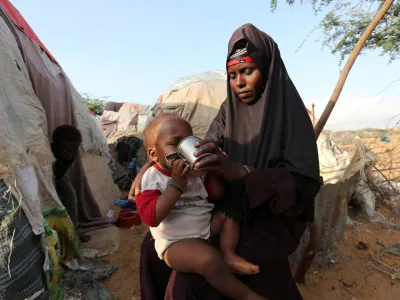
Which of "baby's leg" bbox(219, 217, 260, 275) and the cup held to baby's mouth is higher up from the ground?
the cup held to baby's mouth

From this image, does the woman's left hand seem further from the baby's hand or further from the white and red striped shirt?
the white and red striped shirt

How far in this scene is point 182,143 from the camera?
46.2 inches

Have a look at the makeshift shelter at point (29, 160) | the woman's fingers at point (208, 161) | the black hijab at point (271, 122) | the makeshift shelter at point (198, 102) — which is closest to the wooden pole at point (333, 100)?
the black hijab at point (271, 122)

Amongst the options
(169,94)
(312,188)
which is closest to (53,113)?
(312,188)

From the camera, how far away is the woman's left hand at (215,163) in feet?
3.71

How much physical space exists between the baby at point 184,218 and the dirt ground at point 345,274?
5.07ft

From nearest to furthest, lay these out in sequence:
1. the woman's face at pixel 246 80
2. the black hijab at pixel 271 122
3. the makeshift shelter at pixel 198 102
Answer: the black hijab at pixel 271 122, the woman's face at pixel 246 80, the makeshift shelter at pixel 198 102

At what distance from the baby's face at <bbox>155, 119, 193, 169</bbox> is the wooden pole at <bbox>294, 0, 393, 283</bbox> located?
185 cm

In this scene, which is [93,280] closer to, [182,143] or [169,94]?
[182,143]

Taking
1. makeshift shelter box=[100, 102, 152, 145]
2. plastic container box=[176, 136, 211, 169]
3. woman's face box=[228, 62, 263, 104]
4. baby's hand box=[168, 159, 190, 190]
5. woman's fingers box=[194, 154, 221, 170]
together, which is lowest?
makeshift shelter box=[100, 102, 152, 145]

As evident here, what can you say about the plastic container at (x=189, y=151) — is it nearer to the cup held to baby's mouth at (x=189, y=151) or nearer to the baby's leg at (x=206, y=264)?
the cup held to baby's mouth at (x=189, y=151)

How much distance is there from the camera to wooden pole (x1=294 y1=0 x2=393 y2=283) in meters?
2.58

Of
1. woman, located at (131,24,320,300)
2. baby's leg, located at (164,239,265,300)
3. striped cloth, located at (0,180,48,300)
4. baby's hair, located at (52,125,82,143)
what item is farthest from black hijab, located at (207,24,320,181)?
baby's hair, located at (52,125,82,143)

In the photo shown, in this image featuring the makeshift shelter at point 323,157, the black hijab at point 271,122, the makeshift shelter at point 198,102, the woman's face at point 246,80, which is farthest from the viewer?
the makeshift shelter at point 198,102
